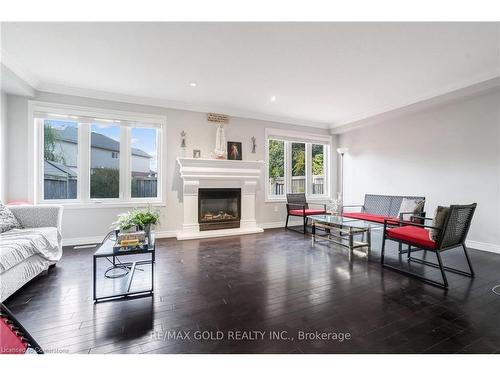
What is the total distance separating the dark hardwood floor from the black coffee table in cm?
11

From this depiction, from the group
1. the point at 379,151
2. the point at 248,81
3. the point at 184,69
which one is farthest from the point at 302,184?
the point at 184,69

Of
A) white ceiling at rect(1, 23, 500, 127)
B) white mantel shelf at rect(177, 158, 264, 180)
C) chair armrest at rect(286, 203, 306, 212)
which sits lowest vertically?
chair armrest at rect(286, 203, 306, 212)

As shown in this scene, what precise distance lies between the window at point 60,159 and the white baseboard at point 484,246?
689 cm

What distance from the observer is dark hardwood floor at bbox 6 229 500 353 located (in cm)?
153

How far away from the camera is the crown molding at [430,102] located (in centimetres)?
338

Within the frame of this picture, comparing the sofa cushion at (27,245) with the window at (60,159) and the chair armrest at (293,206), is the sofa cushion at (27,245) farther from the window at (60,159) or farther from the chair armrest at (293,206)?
the chair armrest at (293,206)

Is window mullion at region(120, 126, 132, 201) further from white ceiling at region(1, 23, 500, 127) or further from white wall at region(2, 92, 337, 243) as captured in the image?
white ceiling at region(1, 23, 500, 127)

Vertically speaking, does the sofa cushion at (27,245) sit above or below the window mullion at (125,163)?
below

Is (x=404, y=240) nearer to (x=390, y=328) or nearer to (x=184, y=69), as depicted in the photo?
(x=390, y=328)

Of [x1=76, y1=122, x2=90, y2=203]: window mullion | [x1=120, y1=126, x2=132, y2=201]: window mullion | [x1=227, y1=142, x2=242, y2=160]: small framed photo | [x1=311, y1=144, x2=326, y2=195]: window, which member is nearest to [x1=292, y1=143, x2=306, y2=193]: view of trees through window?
[x1=311, y1=144, x2=326, y2=195]: window

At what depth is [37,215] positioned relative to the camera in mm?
2939

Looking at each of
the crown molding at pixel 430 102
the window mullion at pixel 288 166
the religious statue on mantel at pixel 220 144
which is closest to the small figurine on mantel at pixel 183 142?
the religious statue on mantel at pixel 220 144

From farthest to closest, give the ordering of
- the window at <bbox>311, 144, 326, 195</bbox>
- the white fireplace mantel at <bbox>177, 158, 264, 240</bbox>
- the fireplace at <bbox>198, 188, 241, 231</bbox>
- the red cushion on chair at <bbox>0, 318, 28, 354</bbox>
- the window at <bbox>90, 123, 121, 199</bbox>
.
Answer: the window at <bbox>311, 144, 326, 195</bbox>, the fireplace at <bbox>198, 188, 241, 231</bbox>, the white fireplace mantel at <bbox>177, 158, 264, 240</bbox>, the window at <bbox>90, 123, 121, 199</bbox>, the red cushion on chair at <bbox>0, 318, 28, 354</bbox>
